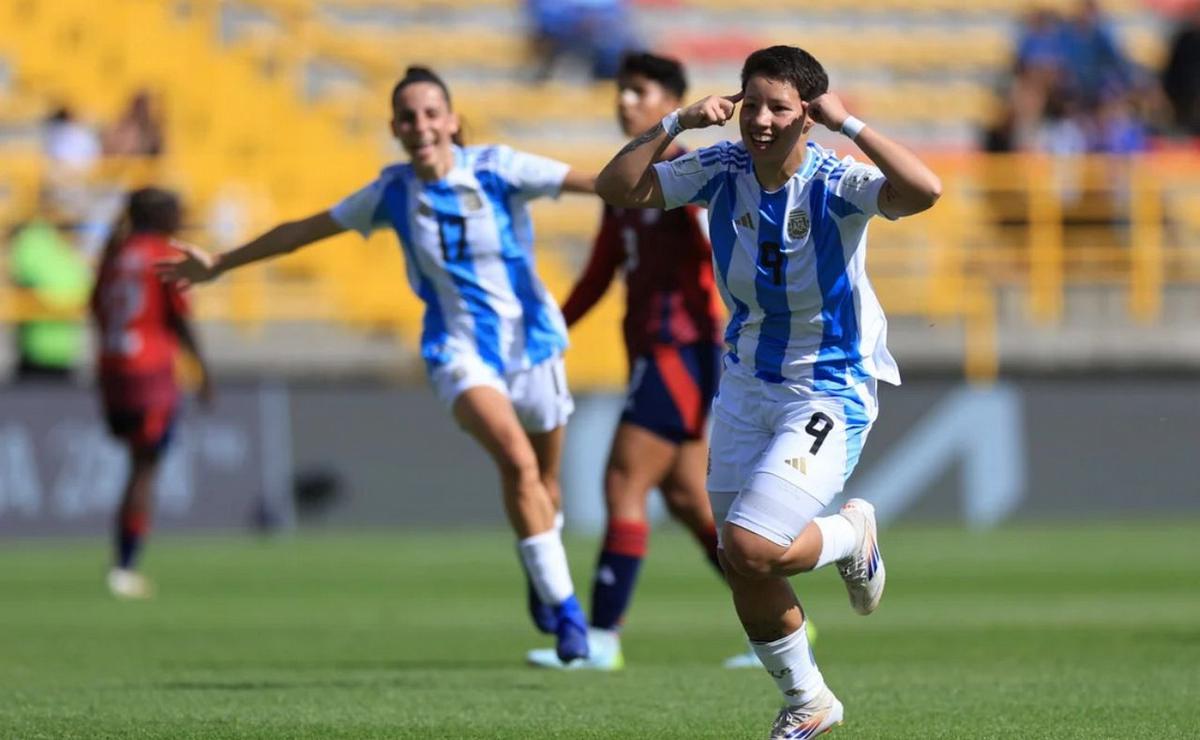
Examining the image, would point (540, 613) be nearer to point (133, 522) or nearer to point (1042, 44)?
point (133, 522)

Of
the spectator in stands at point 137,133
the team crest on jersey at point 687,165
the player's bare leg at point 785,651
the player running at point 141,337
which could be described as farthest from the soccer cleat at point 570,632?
the spectator in stands at point 137,133

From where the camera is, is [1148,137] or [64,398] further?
[1148,137]

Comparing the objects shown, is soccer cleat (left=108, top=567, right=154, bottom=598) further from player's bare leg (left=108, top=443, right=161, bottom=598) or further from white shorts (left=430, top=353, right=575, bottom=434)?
Answer: white shorts (left=430, top=353, right=575, bottom=434)

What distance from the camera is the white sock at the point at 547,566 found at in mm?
9508

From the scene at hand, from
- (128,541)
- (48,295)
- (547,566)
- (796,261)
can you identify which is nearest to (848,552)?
(796,261)

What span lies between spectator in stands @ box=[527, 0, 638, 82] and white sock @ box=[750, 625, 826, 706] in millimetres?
17611

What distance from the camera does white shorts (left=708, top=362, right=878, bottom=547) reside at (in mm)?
6766

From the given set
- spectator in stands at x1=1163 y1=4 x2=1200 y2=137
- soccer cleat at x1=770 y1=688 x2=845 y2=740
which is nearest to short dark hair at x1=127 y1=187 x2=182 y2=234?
soccer cleat at x1=770 y1=688 x2=845 y2=740

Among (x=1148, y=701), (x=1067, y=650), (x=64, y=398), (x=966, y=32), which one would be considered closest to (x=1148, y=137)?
(x=966, y=32)

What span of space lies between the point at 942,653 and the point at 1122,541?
286 inches

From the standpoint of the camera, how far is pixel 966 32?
26.7 m

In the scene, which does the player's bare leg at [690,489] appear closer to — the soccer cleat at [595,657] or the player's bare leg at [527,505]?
the soccer cleat at [595,657]

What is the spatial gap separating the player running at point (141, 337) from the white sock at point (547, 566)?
596 centimetres

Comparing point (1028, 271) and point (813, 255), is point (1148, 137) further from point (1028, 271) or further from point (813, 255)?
point (813, 255)
